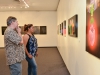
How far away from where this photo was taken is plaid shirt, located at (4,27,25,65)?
7.65 feet

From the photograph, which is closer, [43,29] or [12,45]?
[12,45]

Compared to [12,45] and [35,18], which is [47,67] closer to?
[12,45]

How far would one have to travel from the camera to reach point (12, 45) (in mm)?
2381

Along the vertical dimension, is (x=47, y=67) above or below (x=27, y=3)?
below

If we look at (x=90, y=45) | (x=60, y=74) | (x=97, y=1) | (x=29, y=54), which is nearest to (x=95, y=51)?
(x=90, y=45)

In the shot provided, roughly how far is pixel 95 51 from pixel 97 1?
661 millimetres

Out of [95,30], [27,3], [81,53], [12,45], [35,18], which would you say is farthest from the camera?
[35,18]

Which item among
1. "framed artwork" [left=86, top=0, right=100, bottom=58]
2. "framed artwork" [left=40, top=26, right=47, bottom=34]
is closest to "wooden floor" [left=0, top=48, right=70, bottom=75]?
"framed artwork" [left=86, top=0, right=100, bottom=58]

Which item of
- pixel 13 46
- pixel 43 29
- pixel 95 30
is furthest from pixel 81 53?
pixel 43 29

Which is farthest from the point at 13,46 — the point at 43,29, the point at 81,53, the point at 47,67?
the point at 43,29

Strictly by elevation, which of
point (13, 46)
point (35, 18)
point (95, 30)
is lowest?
point (13, 46)

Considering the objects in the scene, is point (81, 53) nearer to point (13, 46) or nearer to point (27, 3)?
point (13, 46)

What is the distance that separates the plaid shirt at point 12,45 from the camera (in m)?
2.33

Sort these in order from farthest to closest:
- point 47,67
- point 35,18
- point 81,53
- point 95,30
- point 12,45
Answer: point 35,18 < point 47,67 < point 81,53 < point 12,45 < point 95,30
